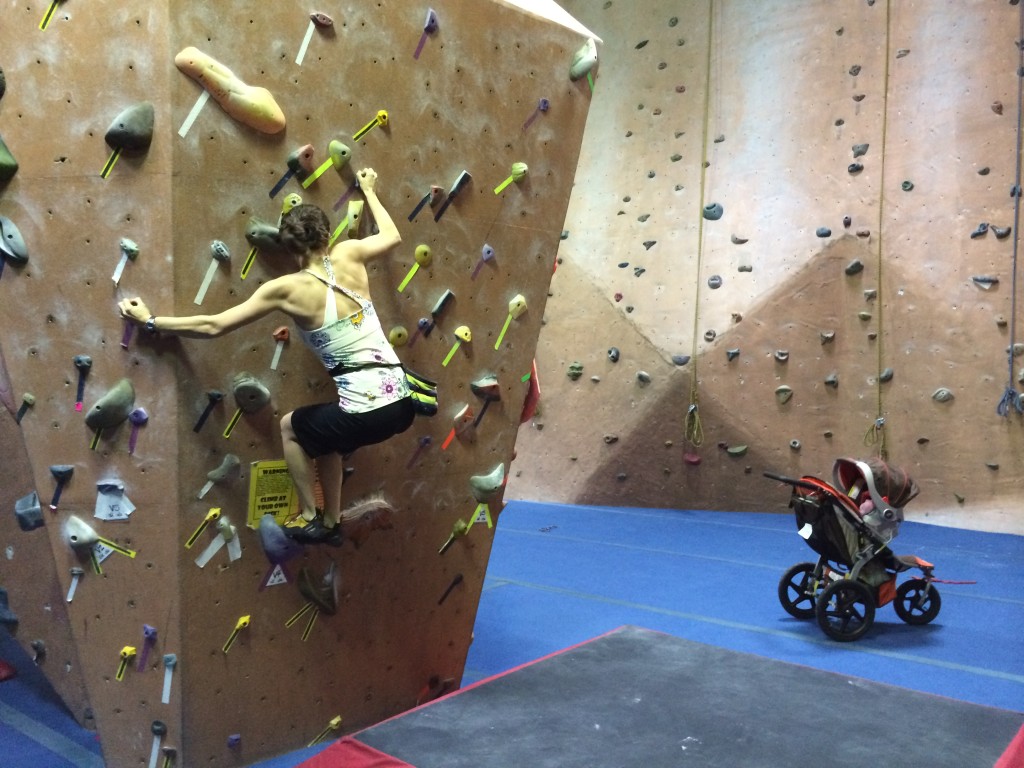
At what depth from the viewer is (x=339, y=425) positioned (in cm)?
237

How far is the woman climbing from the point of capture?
2246 mm

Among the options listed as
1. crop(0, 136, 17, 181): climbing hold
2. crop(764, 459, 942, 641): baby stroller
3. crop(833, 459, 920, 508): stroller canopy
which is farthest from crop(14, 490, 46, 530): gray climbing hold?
crop(833, 459, 920, 508): stroller canopy

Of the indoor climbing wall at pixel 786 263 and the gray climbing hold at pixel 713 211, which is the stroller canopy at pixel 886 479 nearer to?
the indoor climbing wall at pixel 786 263

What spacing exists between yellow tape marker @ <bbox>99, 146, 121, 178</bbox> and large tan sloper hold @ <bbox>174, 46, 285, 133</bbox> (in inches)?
10.1

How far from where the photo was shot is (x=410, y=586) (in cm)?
298

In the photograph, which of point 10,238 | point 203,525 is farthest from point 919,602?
point 10,238

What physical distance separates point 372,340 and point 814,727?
5.18 ft

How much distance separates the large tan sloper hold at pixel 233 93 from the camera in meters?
2.14

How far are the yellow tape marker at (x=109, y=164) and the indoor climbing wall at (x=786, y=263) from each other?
4.90 m

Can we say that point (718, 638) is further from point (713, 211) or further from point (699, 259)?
point (713, 211)

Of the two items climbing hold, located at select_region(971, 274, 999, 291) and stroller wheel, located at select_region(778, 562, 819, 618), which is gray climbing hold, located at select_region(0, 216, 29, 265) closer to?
stroller wheel, located at select_region(778, 562, 819, 618)

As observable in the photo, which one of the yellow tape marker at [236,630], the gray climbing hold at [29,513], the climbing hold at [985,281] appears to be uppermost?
the climbing hold at [985,281]

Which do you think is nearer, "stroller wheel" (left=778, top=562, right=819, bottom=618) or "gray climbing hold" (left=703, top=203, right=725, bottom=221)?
"stroller wheel" (left=778, top=562, right=819, bottom=618)

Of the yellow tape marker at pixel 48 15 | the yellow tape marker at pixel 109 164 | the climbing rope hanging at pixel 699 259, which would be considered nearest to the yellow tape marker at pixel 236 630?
the yellow tape marker at pixel 109 164
